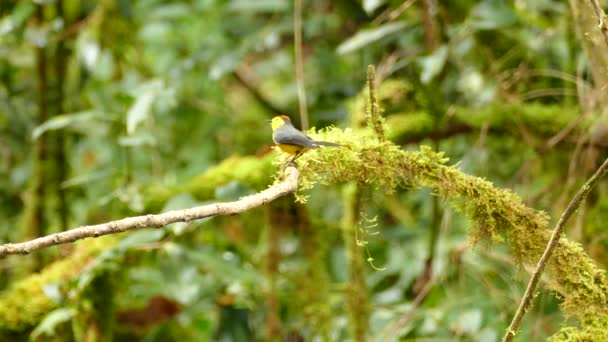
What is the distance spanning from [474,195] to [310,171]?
1.21 ft

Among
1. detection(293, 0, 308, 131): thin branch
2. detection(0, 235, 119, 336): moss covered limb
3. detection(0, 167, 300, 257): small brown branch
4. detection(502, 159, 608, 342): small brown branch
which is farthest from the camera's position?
detection(293, 0, 308, 131): thin branch

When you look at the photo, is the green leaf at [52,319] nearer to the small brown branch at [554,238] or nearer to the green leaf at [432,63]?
the small brown branch at [554,238]

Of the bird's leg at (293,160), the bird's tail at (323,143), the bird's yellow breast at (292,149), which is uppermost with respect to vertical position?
the bird's tail at (323,143)

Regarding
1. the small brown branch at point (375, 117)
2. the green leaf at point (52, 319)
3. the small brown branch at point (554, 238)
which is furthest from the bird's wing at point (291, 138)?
the green leaf at point (52, 319)

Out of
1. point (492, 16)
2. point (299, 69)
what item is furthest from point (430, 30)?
point (299, 69)

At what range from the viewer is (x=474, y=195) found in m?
1.62

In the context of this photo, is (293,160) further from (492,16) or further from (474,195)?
(492,16)

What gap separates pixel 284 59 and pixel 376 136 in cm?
306

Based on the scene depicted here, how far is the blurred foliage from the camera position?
216 centimetres

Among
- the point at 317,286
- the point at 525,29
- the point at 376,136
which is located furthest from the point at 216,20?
the point at 376,136

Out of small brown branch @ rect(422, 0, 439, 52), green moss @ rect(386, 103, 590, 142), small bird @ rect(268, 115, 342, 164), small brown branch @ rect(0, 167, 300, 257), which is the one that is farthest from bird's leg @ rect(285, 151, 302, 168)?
small brown branch @ rect(422, 0, 439, 52)

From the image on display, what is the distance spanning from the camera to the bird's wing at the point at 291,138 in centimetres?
163

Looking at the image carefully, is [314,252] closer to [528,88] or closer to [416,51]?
[416,51]

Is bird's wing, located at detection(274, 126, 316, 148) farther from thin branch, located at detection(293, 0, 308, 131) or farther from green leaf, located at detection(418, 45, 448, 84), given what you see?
green leaf, located at detection(418, 45, 448, 84)
